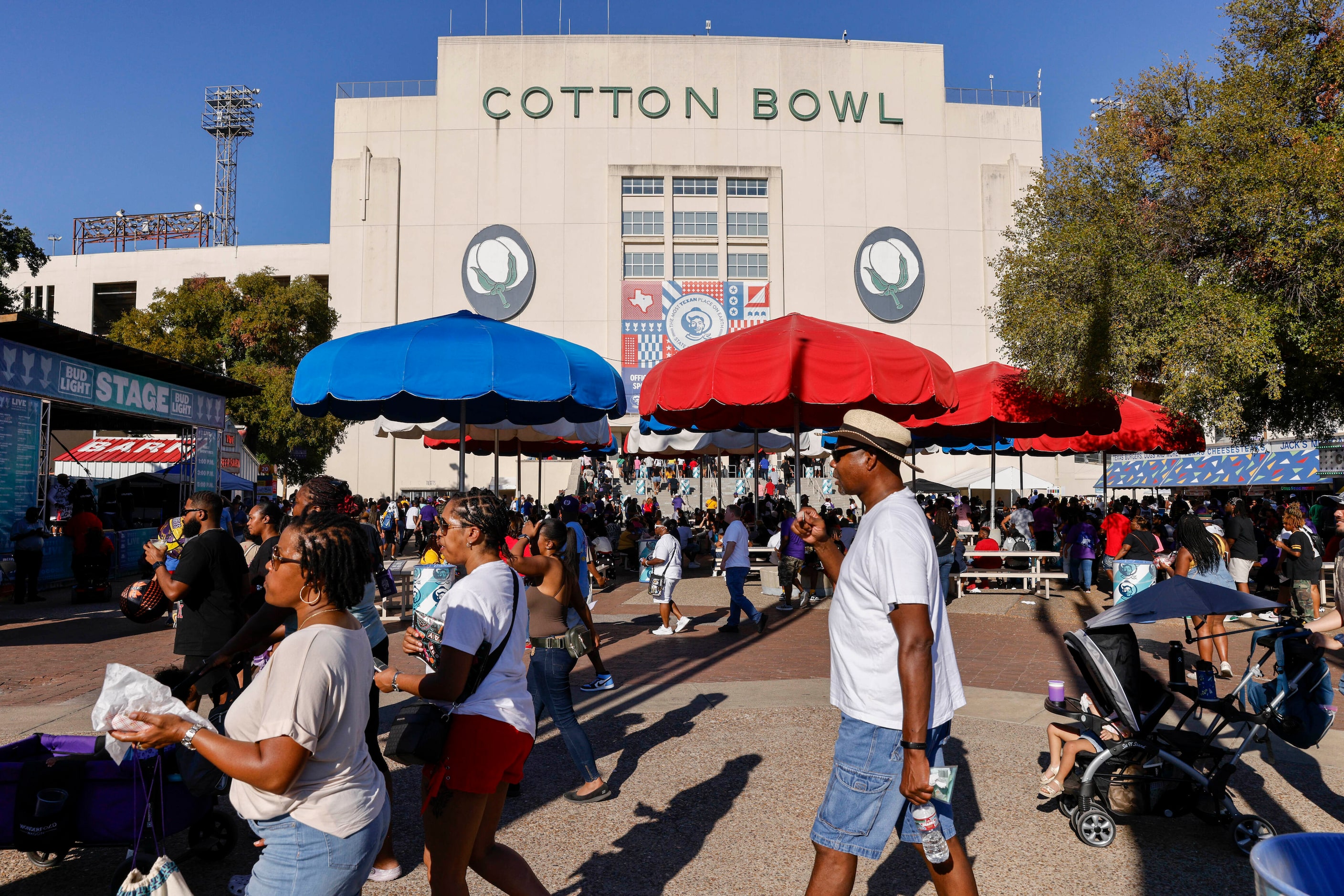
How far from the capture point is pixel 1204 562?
28.4 feet

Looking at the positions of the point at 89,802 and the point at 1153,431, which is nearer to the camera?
the point at 89,802

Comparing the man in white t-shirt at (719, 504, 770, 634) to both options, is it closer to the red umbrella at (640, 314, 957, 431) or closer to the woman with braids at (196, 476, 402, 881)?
the red umbrella at (640, 314, 957, 431)

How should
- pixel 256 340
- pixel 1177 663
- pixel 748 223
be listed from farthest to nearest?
pixel 748 223 → pixel 256 340 → pixel 1177 663

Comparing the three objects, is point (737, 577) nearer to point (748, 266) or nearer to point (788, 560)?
point (788, 560)

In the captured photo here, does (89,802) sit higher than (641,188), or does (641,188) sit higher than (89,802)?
(641,188)

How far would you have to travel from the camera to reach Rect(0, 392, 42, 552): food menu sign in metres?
14.3

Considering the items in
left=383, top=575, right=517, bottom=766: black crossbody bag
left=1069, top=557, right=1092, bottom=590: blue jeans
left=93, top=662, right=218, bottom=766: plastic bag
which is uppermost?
left=93, top=662, right=218, bottom=766: plastic bag

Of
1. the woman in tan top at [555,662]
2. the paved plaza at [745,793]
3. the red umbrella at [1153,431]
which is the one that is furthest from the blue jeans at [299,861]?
the red umbrella at [1153,431]

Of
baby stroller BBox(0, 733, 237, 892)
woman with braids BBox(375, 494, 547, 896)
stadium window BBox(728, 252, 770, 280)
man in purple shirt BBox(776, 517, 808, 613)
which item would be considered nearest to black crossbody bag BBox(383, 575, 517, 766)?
woman with braids BBox(375, 494, 547, 896)

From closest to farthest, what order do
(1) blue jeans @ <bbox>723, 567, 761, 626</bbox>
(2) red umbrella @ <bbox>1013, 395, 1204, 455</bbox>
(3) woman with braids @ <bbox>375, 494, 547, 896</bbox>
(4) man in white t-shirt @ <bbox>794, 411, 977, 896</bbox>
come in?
1. (4) man in white t-shirt @ <bbox>794, 411, 977, 896</bbox>
2. (3) woman with braids @ <bbox>375, 494, 547, 896</bbox>
3. (1) blue jeans @ <bbox>723, 567, 761, 626</bbox>
4. (2) red umbrella @ <bbox>1013, 395, 1204, 455</bbox>

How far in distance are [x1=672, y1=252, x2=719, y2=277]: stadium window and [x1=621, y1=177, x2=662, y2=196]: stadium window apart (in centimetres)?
279

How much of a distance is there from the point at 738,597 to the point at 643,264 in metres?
28.2

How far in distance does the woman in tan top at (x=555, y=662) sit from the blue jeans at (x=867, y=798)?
2.25m

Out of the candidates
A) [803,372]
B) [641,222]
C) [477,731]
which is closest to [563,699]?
[477,731]
